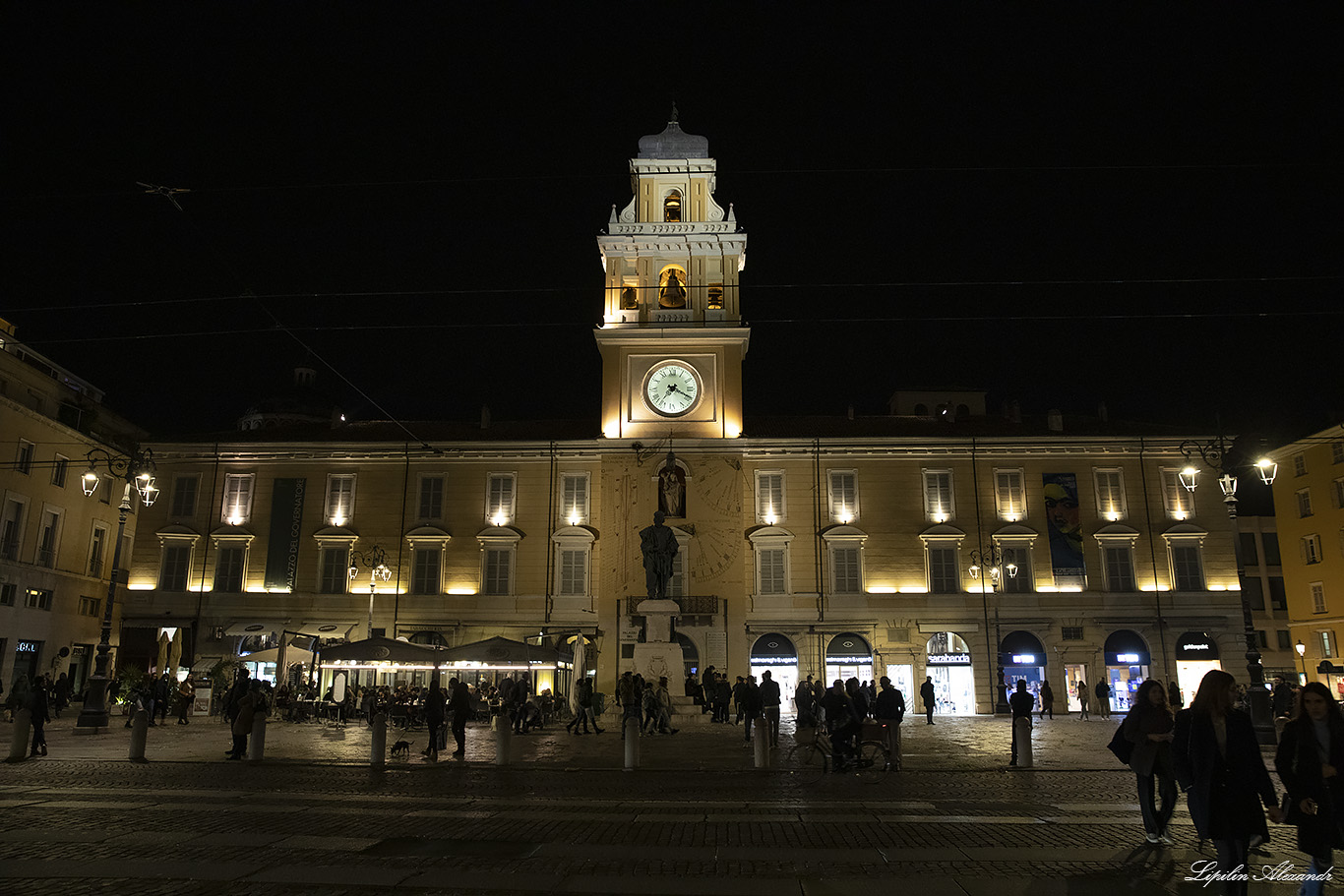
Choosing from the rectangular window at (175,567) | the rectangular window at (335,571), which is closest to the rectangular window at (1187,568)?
the rectangular window at (335,571)

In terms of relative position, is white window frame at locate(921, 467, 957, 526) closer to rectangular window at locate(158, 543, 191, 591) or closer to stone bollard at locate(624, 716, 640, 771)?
stone bollard at locate(624, 716, 640, 771)

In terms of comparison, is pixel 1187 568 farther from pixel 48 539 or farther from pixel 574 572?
pixel 48 539

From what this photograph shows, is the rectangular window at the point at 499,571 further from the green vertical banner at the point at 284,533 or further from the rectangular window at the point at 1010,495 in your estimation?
the rectangular window at the point at 1010,495

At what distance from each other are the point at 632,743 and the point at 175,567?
3301 centimetres

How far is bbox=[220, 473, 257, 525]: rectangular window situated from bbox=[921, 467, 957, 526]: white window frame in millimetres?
29810

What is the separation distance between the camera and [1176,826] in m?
10.0

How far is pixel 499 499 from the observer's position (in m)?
41.5

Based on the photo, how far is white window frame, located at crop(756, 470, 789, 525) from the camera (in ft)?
133

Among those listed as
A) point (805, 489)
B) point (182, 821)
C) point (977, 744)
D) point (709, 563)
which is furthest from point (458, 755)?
point (805, 489)

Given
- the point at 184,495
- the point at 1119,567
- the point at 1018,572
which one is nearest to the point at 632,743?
the point at 1018,572

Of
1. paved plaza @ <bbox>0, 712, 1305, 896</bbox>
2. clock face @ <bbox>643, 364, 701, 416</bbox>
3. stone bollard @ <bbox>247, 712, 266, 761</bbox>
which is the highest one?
clock face @ <bbox>643, 364, 701, 416</bbox>

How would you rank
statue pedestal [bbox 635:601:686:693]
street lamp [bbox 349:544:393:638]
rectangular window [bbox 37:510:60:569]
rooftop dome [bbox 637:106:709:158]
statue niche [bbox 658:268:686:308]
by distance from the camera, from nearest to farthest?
statue pedestal [bbox 635:601:686:693] → rectangular window [bbox 37:510:60:569] → street lamp [bbox 349:544:393:638] → statue niche [bbox 658:268:686:308] → rooftop dome [bbox 637:106:709:158]

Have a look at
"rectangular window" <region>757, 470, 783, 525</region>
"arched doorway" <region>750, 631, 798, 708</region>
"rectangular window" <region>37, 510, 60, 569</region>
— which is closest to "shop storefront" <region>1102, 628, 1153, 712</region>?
"arched doorway" <region>750, 631, 798, 708</region>

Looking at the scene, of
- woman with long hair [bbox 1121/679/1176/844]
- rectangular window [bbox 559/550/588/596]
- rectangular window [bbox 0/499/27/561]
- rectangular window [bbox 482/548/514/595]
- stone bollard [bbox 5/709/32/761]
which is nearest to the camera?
woman with long hair [bbox 1121/679/1176/844]
